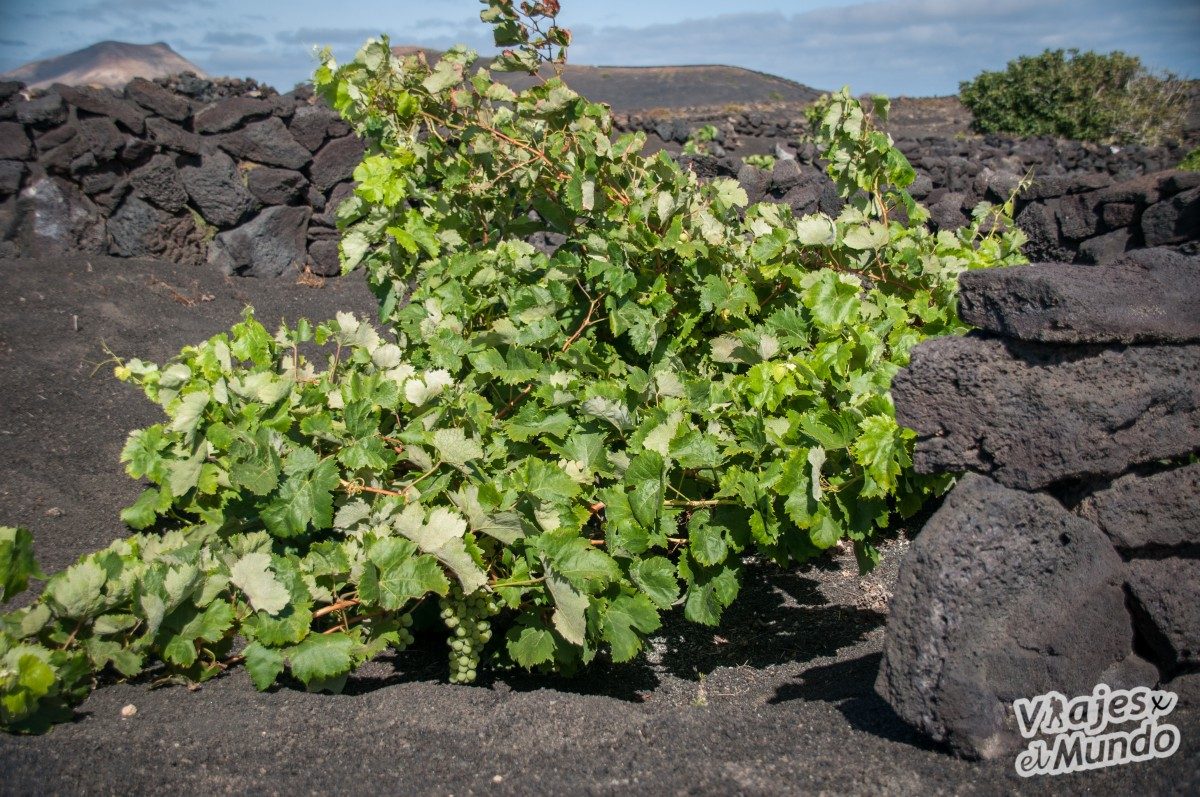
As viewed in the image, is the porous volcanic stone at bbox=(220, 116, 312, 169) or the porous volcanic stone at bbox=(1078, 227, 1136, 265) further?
the porous volcanic stone at bbox=(220, 116, 312, 169)

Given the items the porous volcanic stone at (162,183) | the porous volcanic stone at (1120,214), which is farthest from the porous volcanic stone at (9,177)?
the porous volcanic stone at (1120,214)

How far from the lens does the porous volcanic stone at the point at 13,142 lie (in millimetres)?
7629

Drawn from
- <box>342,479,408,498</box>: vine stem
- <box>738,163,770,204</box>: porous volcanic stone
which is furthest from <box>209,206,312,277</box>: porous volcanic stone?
<box>342,479,408,498</box>: vine stem

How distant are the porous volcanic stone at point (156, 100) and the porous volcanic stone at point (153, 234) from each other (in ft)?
2.98

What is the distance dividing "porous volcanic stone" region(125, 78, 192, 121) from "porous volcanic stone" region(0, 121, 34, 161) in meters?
1.05

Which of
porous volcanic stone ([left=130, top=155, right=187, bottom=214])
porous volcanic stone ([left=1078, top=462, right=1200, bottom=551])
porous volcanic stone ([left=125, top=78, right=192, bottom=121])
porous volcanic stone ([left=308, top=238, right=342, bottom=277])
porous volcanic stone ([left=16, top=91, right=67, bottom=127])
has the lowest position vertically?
Result: porous volcanic stone ([left=308, top=238, right=342, bottom=277])

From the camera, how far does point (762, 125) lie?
1405 cm

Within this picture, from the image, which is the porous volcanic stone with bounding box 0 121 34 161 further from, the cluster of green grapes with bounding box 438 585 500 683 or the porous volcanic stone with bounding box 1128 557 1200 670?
the porous volcanic stone with bounding box 1128 557 1200 670

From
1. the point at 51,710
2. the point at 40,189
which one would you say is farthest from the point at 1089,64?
the point at 51,710

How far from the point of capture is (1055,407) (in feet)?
7.07

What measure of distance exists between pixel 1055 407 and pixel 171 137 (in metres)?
8.17

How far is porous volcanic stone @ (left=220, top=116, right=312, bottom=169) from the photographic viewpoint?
344 inches

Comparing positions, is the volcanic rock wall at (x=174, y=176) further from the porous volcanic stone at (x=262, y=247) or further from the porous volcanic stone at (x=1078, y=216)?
the porous volcanic stone at (x=1078, y=216)

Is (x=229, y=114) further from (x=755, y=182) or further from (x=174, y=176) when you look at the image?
(x=755, y=182)
